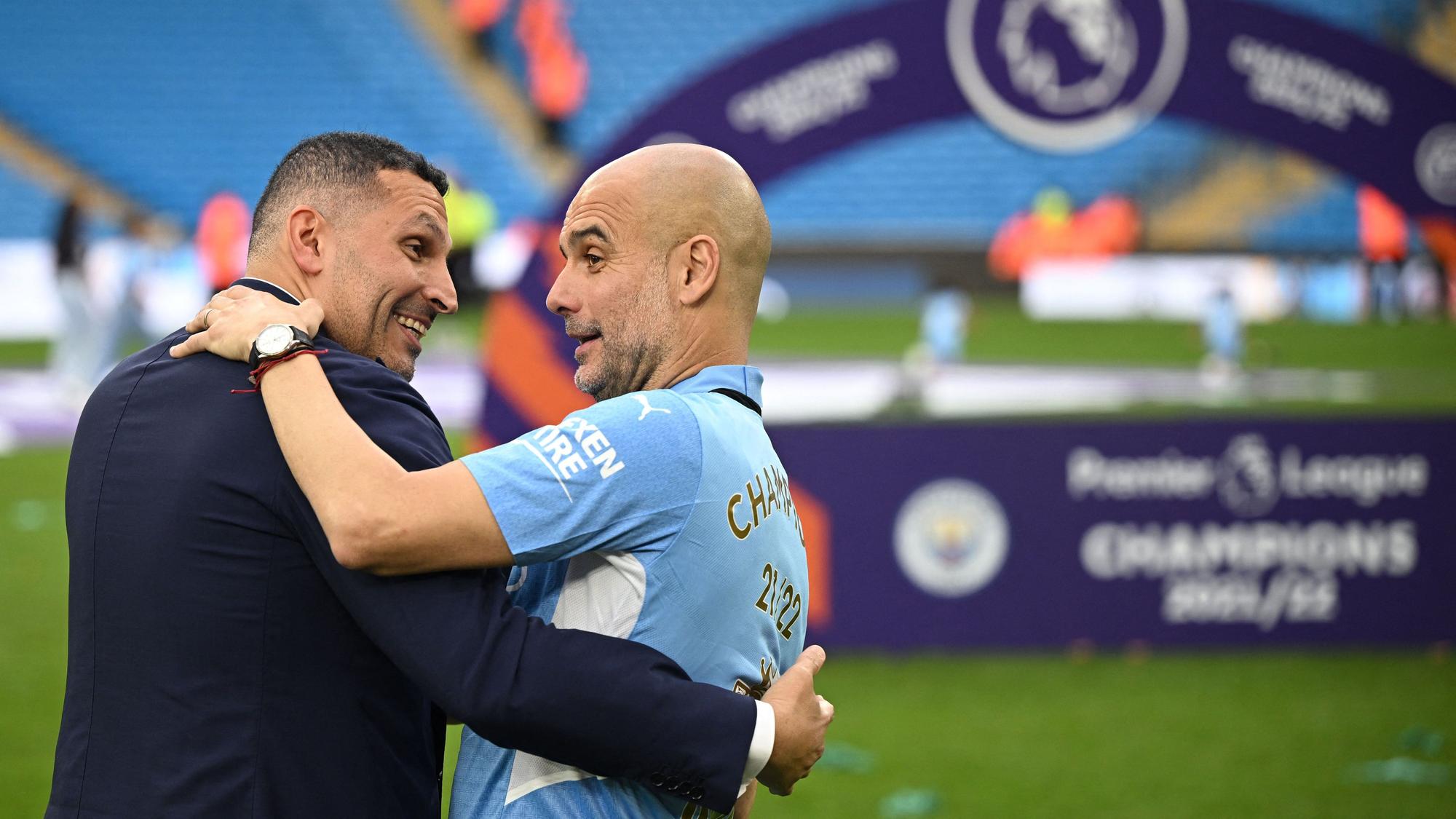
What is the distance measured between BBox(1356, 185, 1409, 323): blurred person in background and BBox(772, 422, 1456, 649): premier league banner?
104 centimetres

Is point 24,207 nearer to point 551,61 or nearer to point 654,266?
point 551,61

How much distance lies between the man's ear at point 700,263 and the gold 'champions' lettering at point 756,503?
281mm

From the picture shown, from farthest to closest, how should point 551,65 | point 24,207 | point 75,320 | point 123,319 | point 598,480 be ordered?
point 551,65
point 24,207
point 75,320
point 123,319
point 598,480

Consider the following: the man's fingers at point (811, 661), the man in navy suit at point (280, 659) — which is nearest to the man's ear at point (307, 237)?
the man in navy suit at point (280, 659)

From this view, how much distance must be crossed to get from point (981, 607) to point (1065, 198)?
16.9 meters

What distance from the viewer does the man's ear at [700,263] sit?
2.09m

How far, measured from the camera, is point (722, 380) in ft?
6.81

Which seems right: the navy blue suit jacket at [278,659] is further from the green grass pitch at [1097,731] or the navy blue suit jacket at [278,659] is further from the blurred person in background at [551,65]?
the blurred person in background at [551,65]

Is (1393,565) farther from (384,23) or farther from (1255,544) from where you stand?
(384,23)

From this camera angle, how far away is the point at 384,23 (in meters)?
23.1

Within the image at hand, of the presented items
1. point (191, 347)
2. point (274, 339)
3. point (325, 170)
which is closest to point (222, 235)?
point (325, 170)

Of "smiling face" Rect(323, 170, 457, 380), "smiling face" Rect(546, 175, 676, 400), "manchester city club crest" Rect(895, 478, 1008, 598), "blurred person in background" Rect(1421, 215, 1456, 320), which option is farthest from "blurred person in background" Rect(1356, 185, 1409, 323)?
"smiling face" Rect(323, 170, 457, 380)

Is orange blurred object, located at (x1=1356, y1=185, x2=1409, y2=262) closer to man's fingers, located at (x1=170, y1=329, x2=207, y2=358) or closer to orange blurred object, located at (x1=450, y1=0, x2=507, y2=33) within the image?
man's fingers, located at (x1=170, y1=329, x2=207, y2=358)

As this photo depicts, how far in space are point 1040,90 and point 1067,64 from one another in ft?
0.51
